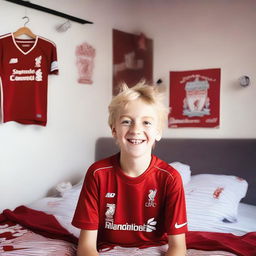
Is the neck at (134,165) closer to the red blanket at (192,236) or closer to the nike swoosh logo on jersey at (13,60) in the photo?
the red blanket at (192,236)

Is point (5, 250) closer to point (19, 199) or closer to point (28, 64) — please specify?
point (19, 199)

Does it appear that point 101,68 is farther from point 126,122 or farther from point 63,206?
point 126,122

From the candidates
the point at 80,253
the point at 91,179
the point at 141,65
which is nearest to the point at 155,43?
the point at 141,65

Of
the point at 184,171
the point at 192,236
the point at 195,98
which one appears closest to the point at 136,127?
the point at 192,236

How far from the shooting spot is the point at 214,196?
2.22 metres

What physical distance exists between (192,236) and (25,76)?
1.63 m

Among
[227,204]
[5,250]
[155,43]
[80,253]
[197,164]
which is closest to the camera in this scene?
[80,253]

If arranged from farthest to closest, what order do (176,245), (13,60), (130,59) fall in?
1. (130,59)
2. (13,60)
3. (176,245)

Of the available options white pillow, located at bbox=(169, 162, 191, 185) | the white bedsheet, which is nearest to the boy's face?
the white bedsheet

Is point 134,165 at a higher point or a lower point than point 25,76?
lower

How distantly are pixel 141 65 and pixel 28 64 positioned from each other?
1.15m

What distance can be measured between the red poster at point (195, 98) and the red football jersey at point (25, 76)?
3.54ft

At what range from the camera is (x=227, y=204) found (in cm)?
217

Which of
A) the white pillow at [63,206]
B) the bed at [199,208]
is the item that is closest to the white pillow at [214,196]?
the bed at [199,208]
